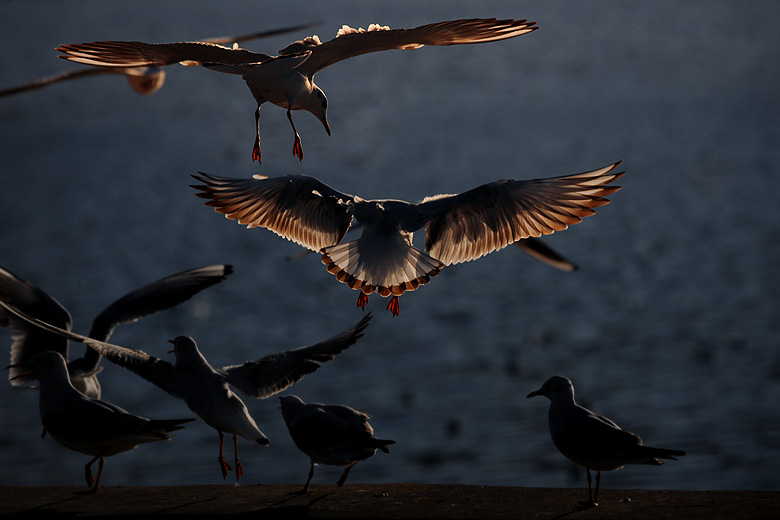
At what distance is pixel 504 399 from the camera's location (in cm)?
1080

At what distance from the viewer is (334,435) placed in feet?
17.4

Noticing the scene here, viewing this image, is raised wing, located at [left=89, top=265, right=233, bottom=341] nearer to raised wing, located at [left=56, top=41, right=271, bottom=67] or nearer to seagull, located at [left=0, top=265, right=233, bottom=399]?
seagull, located at [left=0, top=265, right=233, bottom=399]

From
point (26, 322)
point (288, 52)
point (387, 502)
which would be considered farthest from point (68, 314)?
point (387, 502)

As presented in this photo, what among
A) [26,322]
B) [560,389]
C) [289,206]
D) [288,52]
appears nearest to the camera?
[560,389]

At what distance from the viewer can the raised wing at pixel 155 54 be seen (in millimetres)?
5613

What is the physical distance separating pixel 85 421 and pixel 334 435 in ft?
4.16

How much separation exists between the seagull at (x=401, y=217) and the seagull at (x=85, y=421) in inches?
48.5

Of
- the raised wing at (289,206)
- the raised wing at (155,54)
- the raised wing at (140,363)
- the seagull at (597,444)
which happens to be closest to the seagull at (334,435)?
the raised wing at (140,363)

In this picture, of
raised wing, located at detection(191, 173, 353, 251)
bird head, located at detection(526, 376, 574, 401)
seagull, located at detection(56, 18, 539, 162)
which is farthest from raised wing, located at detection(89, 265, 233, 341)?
bird head, located at detection(526, 376, 574, 401)

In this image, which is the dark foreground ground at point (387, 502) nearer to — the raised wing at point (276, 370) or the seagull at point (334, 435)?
the seagull at point (334, 435)

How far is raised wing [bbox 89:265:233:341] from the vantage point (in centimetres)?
695

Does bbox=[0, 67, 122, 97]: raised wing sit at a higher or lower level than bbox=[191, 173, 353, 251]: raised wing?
higher

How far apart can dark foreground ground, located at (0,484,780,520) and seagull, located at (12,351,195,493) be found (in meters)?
0.28

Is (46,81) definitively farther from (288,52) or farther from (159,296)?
(288,52)
